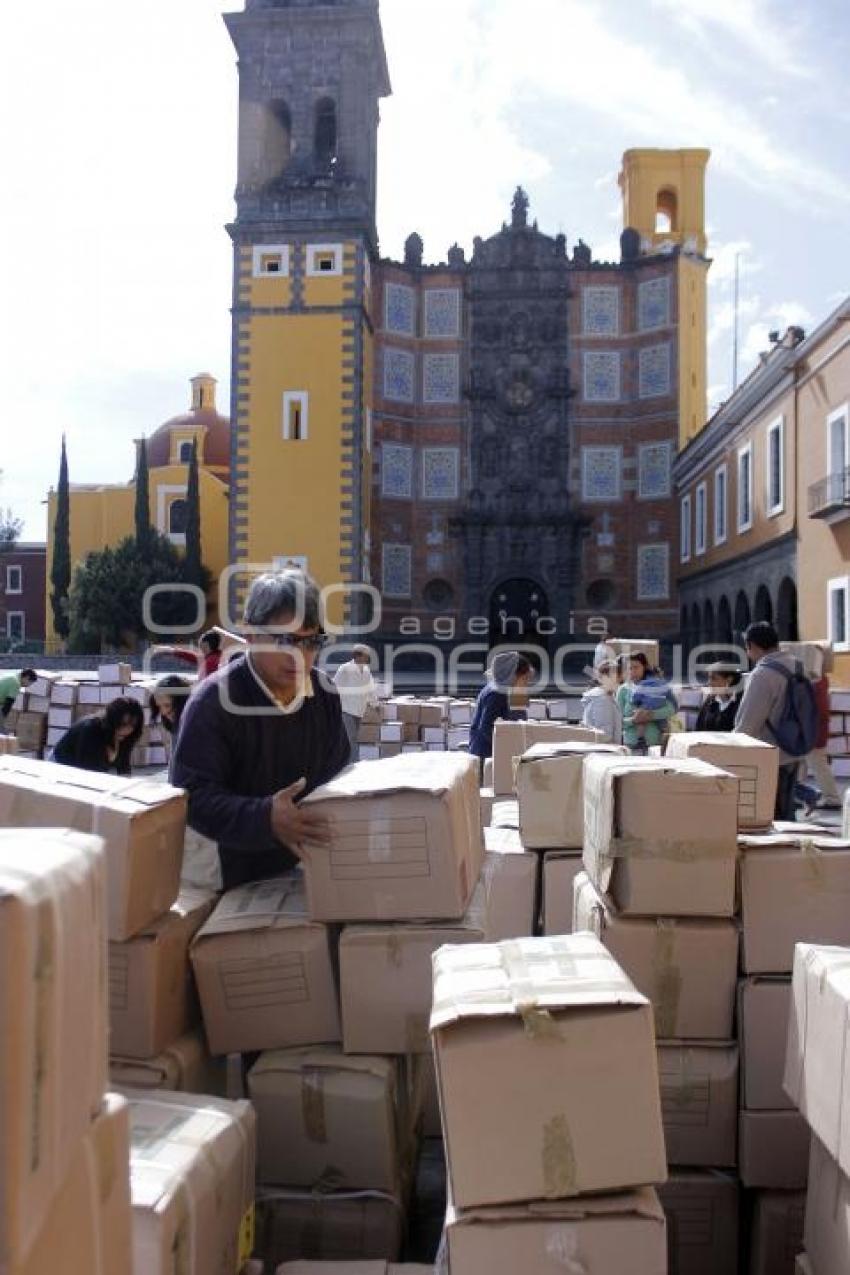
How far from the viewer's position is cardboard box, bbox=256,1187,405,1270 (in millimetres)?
2973

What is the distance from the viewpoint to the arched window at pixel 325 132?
2788 cm

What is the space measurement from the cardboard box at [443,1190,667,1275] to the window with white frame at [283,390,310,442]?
2558 cm

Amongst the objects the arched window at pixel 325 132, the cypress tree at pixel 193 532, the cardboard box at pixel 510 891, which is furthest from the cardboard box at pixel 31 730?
the cypress tree at pixel 193 532

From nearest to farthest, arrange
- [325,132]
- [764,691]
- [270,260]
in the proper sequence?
[764,691], [270,260], [325,132]

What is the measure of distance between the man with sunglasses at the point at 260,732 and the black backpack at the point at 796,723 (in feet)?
12.7

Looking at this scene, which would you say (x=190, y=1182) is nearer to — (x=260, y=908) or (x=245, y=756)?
(x=260, y=908)

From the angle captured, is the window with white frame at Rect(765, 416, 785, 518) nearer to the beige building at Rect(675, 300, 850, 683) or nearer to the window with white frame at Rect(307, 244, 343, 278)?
the beige building at Rect(675, 300, 850, 683)

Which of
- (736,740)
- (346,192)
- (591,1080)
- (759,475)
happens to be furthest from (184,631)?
(591,1080)

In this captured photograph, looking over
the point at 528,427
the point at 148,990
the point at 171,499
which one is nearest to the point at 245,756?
the point at 148,990

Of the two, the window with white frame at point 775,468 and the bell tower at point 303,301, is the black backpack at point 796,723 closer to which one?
the window with white frame at point 775,468

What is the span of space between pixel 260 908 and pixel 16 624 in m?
45.0

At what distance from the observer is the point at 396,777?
3.38 metres

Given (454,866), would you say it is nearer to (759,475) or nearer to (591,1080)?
(591,1080)

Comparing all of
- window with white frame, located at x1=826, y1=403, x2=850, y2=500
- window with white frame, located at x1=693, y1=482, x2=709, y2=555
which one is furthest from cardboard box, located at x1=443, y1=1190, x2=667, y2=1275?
window with white frame, located at x1=693, y1=482, x2=709, y2=555
